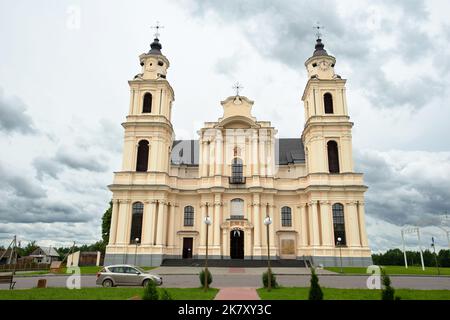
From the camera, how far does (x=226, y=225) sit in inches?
1414

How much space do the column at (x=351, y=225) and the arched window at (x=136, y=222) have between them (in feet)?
68.3

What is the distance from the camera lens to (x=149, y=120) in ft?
125

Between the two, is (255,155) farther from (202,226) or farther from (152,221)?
(152,221)

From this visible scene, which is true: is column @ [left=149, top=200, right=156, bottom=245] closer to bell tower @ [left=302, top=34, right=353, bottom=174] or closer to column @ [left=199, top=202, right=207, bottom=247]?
column @ [left=199, top=202, right=207, bottom=247]

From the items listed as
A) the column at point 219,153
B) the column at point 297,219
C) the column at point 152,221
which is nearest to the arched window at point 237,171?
the column at point 219,153

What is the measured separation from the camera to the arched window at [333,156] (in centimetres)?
3684

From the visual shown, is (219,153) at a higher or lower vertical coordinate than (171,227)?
higher

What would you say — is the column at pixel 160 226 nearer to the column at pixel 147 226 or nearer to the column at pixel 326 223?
the column at pixel 147 226

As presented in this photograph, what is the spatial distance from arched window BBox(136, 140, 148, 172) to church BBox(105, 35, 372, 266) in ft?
0.36

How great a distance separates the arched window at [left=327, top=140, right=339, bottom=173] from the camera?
121 ft

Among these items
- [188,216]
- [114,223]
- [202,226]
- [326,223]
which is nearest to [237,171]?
[202,226]

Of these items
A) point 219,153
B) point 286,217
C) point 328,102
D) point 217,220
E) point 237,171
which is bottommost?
point 217,220

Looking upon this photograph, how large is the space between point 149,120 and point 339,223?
2297 cm

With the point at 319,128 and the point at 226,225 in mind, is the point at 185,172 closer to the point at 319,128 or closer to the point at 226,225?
the point at 226,225
